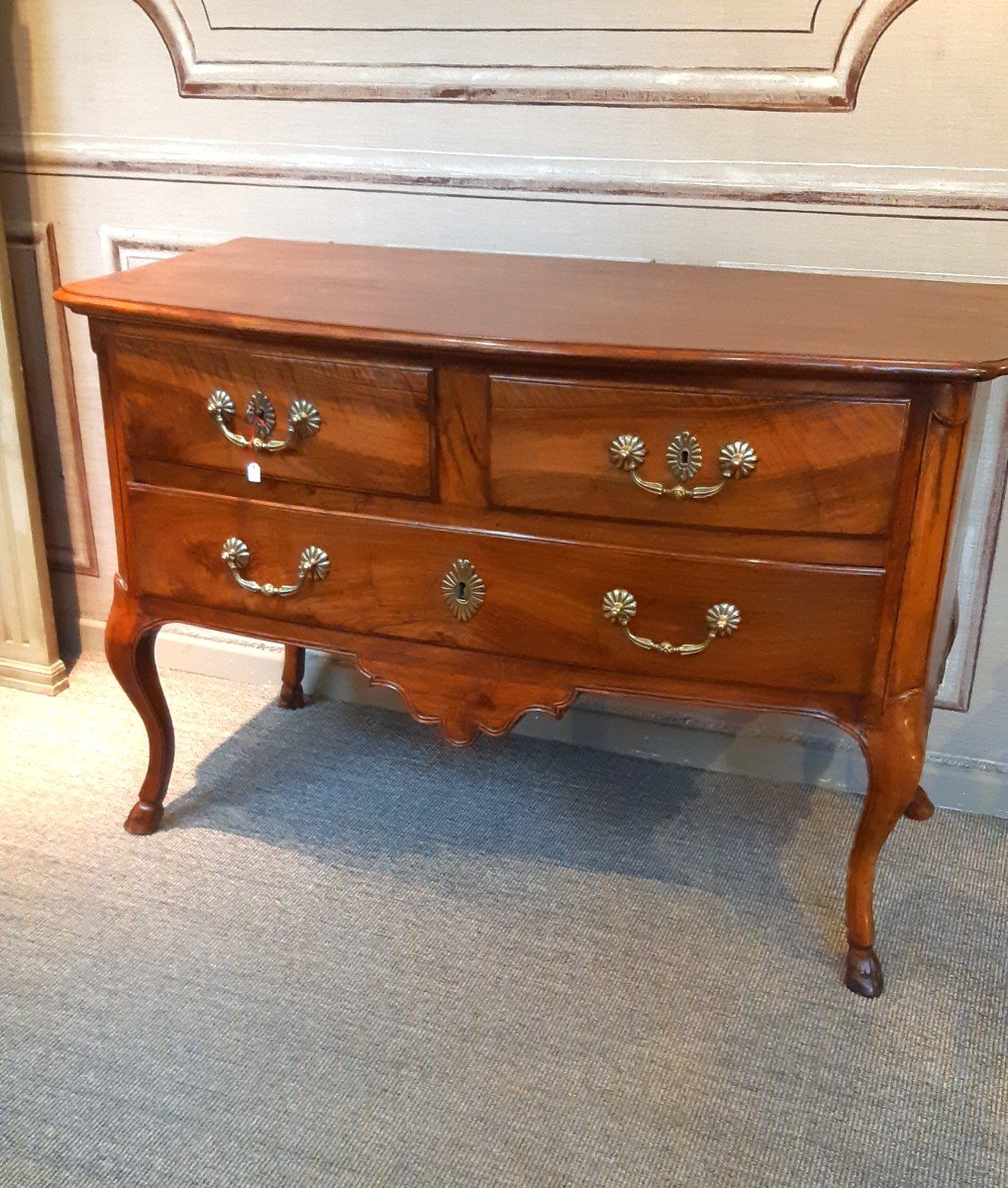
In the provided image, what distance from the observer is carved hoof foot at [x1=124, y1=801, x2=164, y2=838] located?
174 cm

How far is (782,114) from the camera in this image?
160 cm

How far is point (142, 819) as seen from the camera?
5.70ft

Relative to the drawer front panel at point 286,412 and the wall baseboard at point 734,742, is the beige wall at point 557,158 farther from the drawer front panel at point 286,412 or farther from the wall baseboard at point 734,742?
the drawer front panel at point 286,412

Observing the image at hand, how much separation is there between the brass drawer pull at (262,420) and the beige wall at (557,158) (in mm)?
574

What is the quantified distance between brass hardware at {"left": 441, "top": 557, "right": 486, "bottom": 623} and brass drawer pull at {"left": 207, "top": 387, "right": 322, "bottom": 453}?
0.78ft

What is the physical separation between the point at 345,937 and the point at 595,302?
90 cm

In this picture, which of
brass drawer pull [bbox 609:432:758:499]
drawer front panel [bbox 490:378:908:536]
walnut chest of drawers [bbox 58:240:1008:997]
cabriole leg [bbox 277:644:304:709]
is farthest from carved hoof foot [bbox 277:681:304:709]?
brass drawer pull [bbox 609:432:758:499]

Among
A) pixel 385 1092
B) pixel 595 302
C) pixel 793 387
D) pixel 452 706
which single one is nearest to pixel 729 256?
pixel 595 302

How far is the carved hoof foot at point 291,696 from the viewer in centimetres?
209

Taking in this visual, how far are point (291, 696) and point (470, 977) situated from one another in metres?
0.77

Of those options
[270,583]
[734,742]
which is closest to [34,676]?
[270,583]

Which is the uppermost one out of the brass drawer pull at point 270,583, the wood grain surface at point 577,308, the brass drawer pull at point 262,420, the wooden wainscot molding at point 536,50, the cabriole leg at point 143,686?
the wooden wainscot molding at point 536,50

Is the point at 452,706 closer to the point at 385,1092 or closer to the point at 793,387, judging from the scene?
the point at 385,1092

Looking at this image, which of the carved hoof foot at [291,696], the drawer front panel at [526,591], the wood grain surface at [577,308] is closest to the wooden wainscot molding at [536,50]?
the wood grain surface at [577,308]
